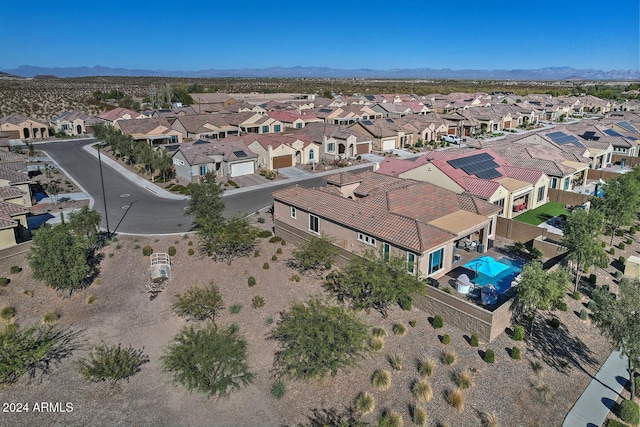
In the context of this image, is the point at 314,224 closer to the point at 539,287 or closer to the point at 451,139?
the point at 539,287

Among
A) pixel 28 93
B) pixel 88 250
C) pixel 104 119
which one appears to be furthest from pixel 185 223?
pixel 28 93

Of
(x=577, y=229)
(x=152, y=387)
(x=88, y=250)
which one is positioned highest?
(x=577, y=229)

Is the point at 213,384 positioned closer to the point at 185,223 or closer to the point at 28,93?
the point at 185,223

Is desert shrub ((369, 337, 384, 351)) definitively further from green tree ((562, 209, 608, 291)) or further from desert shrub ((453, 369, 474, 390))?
green tree ((562, 209, 608, 291))

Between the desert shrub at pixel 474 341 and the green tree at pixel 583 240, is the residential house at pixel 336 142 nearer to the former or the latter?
the green tree at pixel 583 240

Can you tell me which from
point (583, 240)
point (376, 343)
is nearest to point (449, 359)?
point (376, 343)

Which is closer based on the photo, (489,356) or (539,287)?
(489,356)

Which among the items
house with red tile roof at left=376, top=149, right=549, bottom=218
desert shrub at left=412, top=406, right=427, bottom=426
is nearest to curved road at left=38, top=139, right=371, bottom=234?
house with red tile roof at left=376, top=149, right=549, bottom=218
